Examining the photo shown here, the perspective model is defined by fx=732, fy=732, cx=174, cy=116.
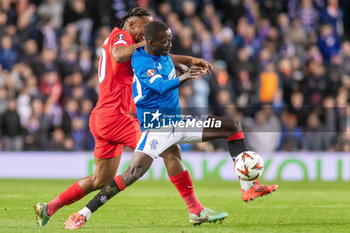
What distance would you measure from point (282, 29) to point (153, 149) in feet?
40.3

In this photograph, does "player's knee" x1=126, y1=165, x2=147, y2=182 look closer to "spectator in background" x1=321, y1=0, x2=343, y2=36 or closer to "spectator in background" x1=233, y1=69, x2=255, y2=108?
"spectator in background" x1=233, y1=69, x2=255, y2=108

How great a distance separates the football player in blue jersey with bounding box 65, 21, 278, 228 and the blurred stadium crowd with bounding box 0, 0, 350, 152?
8123 mm

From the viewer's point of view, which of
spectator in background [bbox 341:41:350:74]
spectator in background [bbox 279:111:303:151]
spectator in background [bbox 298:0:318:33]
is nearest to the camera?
spectator in background [bbox 279:111:303:151]

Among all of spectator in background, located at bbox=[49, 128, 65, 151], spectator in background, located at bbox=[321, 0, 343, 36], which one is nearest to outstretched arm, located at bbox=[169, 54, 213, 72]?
spectator in background, located at bbox=[49, 128, 65, 151]

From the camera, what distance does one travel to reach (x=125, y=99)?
8.48 m

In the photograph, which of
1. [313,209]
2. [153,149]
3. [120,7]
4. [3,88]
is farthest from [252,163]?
[120,7]

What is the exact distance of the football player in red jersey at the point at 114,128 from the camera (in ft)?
27.1

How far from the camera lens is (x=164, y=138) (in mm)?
7840

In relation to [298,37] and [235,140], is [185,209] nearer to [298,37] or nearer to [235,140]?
[235,140]

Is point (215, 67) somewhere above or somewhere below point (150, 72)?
below

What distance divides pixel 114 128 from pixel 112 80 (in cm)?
55

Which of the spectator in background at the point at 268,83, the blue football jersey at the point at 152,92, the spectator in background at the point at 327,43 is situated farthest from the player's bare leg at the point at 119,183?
the spectator in background at the point at 327,43

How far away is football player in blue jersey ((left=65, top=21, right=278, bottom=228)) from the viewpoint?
7.72 m

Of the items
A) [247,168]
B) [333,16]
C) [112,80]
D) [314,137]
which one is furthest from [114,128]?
[333,16]
